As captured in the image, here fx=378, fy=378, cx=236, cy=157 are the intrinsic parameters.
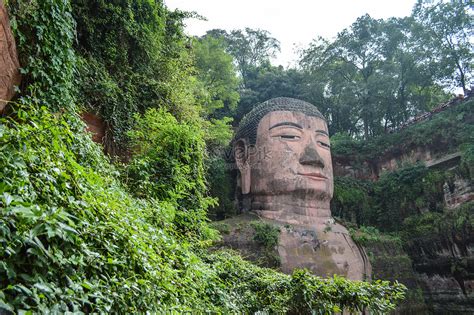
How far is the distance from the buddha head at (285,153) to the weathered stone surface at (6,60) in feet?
23.5

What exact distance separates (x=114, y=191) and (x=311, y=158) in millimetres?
7021

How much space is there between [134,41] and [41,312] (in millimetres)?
6114

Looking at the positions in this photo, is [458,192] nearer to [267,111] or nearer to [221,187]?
[267,111]

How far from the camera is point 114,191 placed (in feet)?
14.1

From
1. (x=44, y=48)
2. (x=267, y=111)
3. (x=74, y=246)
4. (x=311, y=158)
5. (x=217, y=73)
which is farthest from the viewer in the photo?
(x=217, y=73)

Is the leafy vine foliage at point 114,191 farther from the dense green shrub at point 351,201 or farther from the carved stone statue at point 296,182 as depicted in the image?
the dense green shrub at point 351,201

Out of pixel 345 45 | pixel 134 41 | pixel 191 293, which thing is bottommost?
pixel 191 293

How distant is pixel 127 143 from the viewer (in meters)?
6.90

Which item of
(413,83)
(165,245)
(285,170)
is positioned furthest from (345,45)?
(165,245)

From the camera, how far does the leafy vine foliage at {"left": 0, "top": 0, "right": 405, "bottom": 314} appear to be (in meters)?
2.25

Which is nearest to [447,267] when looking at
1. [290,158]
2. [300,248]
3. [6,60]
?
[300,248]

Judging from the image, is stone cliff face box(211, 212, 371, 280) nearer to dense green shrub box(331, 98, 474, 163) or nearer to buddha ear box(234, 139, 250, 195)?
buddha ear box(234, 139, 250, 195)

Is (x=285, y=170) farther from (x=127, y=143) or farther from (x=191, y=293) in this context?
(x=191, y=293)

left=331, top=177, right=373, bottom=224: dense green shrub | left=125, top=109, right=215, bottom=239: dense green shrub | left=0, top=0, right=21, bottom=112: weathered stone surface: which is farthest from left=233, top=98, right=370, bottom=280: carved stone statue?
left=0, top=0, right=21, bottom=112: weathered stone surface
